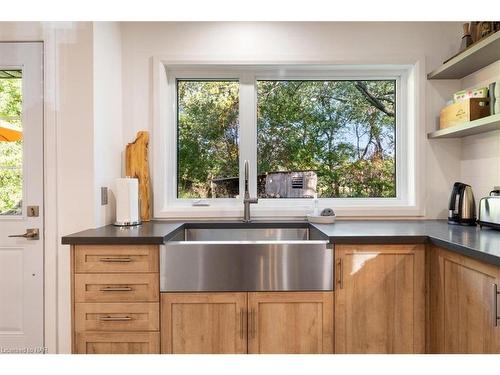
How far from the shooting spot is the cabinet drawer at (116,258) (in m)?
1.64

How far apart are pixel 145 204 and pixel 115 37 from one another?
1085 millimetres

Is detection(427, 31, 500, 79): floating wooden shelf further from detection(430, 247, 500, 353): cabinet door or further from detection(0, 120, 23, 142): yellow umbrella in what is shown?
detection(0, 120, 23, 142): yellow umbrella

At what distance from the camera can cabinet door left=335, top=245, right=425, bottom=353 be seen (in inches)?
65.6

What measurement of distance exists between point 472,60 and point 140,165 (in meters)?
2.09

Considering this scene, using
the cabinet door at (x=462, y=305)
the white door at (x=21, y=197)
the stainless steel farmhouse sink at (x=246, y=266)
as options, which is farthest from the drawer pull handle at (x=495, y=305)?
the white door at (x=21, y=197)

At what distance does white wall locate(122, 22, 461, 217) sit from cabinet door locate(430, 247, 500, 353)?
0.92 meters

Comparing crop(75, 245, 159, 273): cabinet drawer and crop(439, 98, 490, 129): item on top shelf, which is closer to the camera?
crop(75, 245, 159, 273): cabinet drawer

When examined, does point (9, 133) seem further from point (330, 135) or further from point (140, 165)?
point (330, 135)

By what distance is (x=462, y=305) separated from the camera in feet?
4.64

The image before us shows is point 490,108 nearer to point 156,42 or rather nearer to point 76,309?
point 156,42

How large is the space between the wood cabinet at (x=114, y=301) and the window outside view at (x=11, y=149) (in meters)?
0.62

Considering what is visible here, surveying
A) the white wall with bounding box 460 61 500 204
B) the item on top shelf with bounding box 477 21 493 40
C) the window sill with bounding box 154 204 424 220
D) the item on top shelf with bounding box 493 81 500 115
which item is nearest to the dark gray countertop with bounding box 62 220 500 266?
the window sill with bounding box 154 204 424 220

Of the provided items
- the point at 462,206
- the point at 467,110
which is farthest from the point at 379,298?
the point at 467,110

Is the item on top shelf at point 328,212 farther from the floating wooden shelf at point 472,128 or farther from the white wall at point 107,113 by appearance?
the white wall at point 107,113
